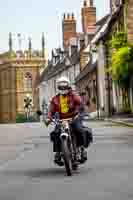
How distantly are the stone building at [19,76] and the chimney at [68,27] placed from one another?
3955 centimetres

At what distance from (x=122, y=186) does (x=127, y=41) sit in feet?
146

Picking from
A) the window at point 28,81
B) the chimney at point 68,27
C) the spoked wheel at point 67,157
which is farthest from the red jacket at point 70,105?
the window at point 28,81

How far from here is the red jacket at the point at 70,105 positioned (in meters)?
14.2

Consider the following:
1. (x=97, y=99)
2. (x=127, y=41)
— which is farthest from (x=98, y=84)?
(x=127, y=41)

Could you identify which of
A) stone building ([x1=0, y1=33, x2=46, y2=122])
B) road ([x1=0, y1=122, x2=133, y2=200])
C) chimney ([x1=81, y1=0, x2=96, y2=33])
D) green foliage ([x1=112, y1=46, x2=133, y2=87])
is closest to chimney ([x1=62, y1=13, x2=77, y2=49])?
chimney ([x1=81, y1=0, x2=96, y2=33])

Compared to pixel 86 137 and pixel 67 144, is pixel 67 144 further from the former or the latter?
pixel 86 137

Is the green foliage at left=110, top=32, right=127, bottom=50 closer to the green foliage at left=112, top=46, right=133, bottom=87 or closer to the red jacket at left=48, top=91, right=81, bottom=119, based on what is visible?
the green foliage at left=112, top=46, right=133, bottom=87

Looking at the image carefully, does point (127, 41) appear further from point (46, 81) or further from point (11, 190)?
point (46, 81)

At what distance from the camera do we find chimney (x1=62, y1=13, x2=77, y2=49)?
10225 centimetres

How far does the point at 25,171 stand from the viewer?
50.3 ft

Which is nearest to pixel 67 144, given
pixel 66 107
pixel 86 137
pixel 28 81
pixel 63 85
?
pixel 86 137

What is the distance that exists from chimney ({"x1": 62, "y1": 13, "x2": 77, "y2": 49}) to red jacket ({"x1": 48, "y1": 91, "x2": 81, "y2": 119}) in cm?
8798

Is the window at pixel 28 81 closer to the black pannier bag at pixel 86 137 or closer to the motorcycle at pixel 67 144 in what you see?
the black pannier bag at pixel 86 137

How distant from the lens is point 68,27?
104 m
